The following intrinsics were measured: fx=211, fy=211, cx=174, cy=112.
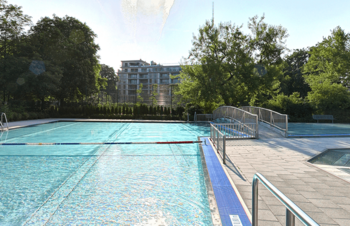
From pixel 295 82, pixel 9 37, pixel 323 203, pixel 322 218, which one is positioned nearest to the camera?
pixel 322 218

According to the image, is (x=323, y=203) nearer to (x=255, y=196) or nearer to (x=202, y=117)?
(x=255, y=196)

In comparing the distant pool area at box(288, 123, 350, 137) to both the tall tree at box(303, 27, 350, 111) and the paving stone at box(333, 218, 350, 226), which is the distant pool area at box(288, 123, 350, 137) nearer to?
the tall tree at box(303, 27, 350, 111)

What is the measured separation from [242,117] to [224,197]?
9302mm

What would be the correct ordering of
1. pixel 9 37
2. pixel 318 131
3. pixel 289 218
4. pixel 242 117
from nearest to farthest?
1. pixel 289 218
2. pixel 242 117
3. pixel 318 131
4. pixel 9 37

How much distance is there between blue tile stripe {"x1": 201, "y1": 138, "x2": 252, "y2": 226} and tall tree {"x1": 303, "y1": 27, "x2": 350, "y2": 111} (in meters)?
22.5

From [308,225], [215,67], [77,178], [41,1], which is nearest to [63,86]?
[41,1]

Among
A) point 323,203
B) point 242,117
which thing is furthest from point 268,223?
point 242,117

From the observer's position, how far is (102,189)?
15.4 feet

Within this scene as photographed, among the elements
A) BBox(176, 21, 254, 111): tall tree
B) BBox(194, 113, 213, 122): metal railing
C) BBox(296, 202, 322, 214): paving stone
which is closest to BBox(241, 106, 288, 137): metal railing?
BBox(176, 21, 254, 111): tall tree

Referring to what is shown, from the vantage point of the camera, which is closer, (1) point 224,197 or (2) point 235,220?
(2) point 235,220

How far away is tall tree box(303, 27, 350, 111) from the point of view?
887 inches

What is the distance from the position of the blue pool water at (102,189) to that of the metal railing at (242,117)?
4399 millimetres

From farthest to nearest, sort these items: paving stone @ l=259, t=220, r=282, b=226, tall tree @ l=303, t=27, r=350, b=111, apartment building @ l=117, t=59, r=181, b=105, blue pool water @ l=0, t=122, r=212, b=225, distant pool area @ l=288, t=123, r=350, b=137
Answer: apartment building @ l=117, t=59, r=181, b=105 < tall tree @ l=303, t=27, r=350, b=111 < distant pool area @ l=288, t=123, r=350, b=137 < blue pool water @ l=0, t=122, r=212, b=225 < paving stone @ l=259, t=220, r=282, b=226

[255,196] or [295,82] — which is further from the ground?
[295,82]
